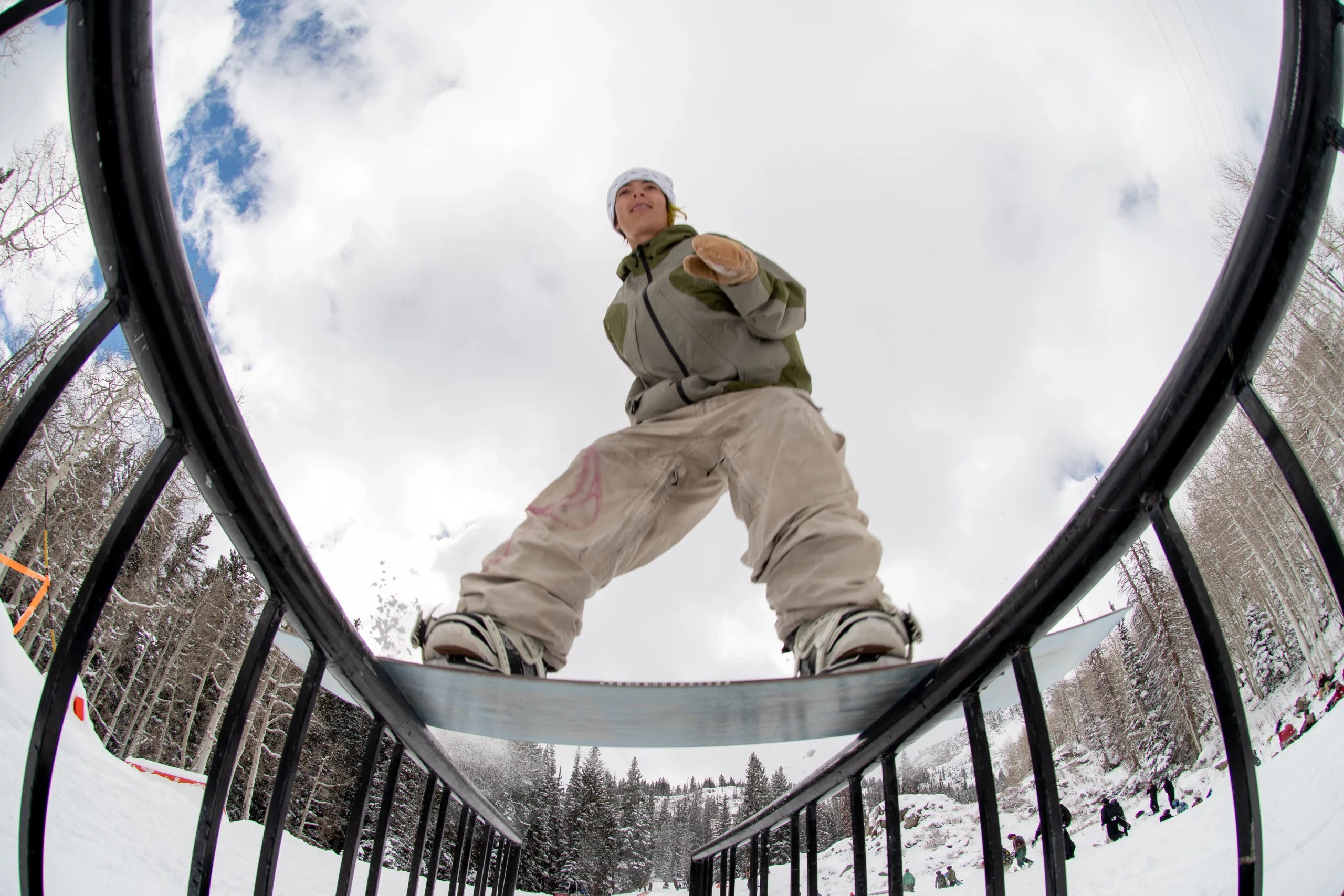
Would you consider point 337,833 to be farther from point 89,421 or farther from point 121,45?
point 121,45

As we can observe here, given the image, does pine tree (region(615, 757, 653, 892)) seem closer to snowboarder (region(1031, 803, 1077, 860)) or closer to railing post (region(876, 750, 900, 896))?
snowboarder (region(1031, 803, 1077, 860))

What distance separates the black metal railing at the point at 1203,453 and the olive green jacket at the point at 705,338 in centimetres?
101

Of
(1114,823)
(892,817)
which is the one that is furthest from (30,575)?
(1114,823)

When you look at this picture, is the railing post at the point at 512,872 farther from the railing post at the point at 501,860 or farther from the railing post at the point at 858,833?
the railing post at the point at 858,833

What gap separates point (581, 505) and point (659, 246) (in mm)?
892

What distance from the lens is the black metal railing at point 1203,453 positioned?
52 cm

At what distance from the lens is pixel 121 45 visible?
55cm

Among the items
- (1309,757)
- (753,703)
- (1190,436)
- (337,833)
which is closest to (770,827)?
(753,703)

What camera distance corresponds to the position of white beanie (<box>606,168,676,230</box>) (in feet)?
7.39

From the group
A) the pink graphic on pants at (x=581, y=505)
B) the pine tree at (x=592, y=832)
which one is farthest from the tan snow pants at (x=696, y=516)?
the pine tree at (x=592, y=832)

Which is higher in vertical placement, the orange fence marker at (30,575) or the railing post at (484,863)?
the orange fence marker at (30,575)

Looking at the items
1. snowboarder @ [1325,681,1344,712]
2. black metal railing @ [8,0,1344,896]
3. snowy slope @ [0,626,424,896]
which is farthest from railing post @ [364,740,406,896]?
snowboarder @ [1325,681,1344,712]

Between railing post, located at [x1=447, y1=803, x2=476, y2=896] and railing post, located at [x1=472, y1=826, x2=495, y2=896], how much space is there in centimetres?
13

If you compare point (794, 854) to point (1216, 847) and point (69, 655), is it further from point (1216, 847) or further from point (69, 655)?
point (1216, 847)
